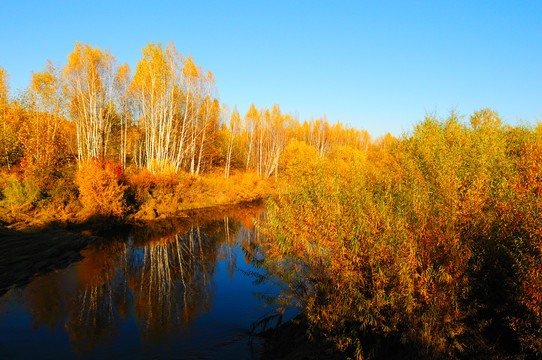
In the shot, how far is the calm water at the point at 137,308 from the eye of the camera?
7.50 m

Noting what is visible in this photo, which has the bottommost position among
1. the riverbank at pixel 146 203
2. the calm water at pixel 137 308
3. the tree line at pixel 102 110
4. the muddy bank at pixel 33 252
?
the calm water at pixel 137 308

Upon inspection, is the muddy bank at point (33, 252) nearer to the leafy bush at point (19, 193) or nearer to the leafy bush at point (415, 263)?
the leafy bush at point (19, 193)

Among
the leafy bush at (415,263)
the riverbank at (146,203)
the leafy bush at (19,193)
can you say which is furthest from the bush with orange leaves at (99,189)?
the leafy bush at (415,263)

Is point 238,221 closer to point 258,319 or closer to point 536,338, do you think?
point 258,319

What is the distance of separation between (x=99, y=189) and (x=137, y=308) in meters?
12.4

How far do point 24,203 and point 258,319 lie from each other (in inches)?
658

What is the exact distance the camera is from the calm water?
7500 mm

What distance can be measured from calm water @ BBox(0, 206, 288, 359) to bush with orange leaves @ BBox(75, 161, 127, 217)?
5.04 metres

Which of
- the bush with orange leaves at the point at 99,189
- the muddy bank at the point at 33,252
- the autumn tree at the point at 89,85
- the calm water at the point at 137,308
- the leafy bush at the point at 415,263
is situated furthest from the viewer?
the autumn tree at the point at 89,85

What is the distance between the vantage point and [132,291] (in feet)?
35.8

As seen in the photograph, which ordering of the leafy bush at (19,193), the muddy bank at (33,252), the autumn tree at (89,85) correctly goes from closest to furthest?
the muddy bank at (33,252) → the leafy bush at (19,193) → the autumn tree at (89,85)

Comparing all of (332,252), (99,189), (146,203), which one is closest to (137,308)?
(332,252)

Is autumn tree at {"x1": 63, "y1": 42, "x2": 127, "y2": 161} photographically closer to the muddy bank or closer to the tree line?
the tree line

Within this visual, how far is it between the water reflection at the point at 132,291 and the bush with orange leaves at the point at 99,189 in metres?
3.28
